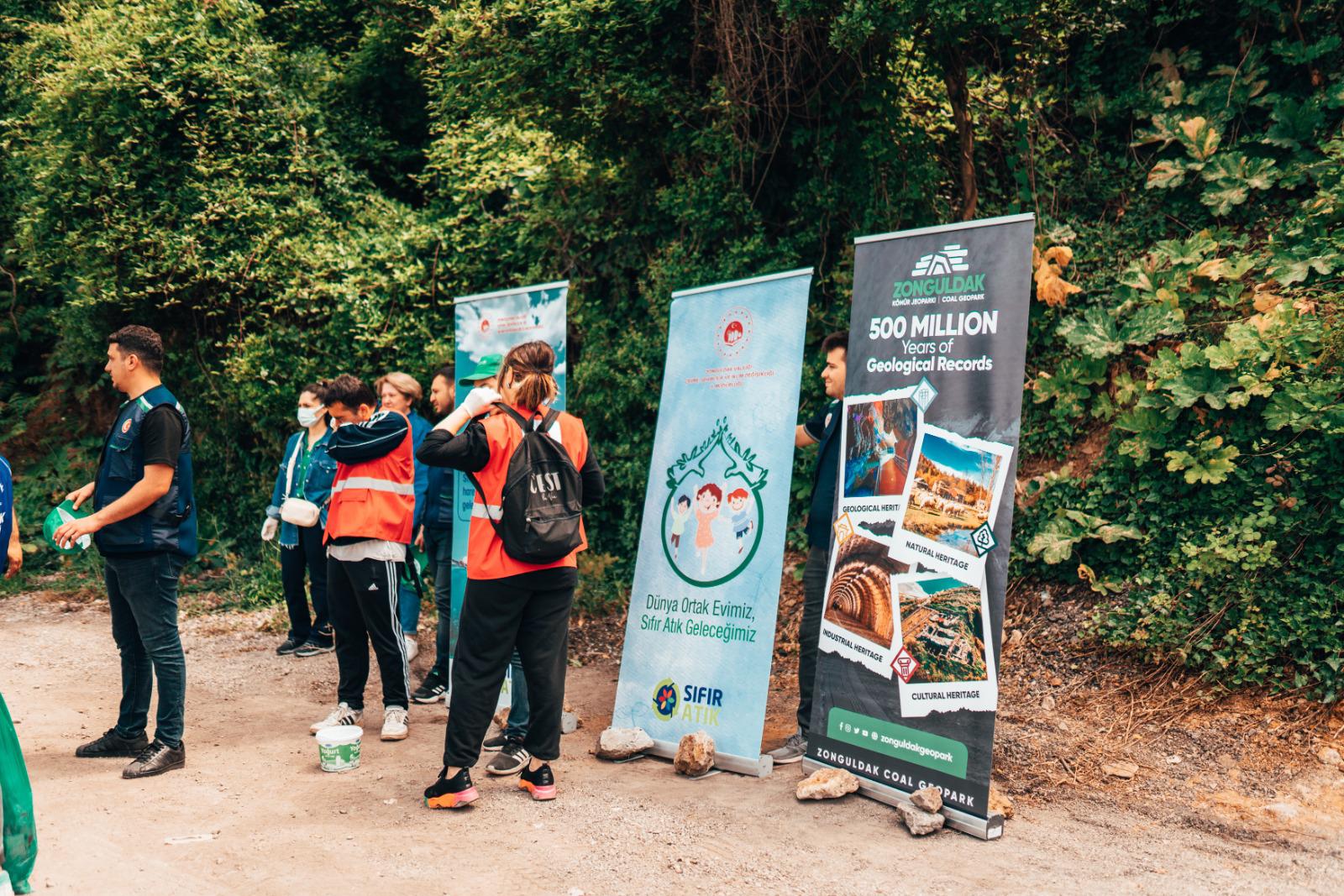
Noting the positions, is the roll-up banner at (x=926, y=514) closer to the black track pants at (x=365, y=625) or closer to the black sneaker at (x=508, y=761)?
the black sneaker at (x=508, y=761)

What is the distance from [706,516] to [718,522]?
0.09 m

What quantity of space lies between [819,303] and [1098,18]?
2.55 meters

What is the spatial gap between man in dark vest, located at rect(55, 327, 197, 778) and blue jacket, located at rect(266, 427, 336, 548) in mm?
1757

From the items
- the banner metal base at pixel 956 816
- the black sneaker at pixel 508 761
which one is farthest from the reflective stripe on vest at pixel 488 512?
the banner metal base at pixel 956 816

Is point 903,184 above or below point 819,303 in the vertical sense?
above

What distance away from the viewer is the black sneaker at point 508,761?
4613 millimetres

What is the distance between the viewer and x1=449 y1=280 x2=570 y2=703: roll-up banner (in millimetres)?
→ 5523

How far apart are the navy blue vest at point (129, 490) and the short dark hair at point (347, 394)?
31.5 inches

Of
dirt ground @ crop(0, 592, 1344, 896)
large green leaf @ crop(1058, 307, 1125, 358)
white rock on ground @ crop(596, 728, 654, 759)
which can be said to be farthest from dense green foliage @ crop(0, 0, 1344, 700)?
white rock on ground @ crop(596, 728, 654, 759)

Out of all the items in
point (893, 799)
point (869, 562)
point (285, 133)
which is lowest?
point (893, 799)

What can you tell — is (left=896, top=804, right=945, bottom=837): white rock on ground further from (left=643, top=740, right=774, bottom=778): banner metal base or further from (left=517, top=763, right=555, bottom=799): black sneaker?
(left=517, top=763, right=555, bottom=799): black sneaker

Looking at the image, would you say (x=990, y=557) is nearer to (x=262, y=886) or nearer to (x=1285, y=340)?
(x=1285, y=340)

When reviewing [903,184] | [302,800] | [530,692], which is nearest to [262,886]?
[302,800]

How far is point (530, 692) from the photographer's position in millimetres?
4277
